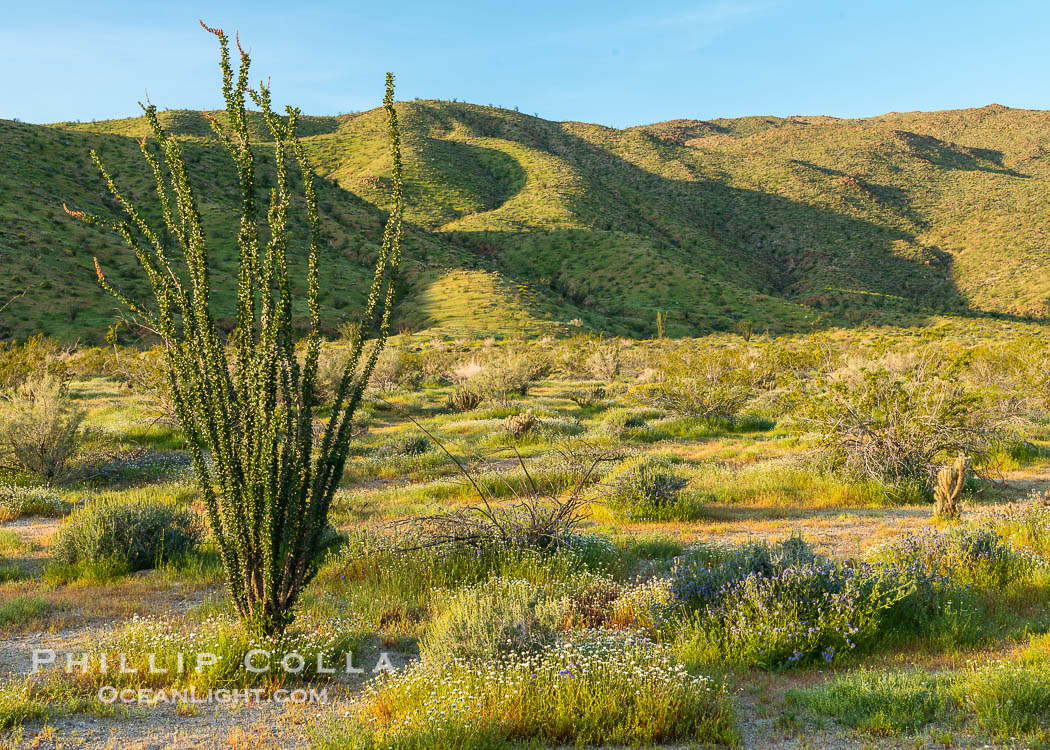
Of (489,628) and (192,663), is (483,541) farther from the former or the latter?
(192,663)

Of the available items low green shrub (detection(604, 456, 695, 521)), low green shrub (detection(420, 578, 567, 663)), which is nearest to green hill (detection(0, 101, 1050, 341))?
low green shrub (detection(604, 456, 695, 521))

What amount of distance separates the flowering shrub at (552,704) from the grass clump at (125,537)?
410cm

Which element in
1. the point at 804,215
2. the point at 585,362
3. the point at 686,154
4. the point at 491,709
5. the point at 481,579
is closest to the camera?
the point at 491,709

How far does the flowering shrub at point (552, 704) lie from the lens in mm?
3404

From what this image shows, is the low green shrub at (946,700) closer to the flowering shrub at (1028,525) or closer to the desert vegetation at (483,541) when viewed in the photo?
the desert vegetation at (483,541)

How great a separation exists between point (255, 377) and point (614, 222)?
67.5 meters

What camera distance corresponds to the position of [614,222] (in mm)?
69000

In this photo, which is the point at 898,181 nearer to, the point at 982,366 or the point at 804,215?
the point at 804,215

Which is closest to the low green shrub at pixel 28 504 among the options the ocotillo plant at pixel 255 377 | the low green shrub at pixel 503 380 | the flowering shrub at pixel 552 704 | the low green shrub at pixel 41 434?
the low green shrub at pixel 41 434

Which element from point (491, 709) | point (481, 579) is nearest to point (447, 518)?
point (481, 579)

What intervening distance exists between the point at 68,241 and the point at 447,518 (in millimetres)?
45327

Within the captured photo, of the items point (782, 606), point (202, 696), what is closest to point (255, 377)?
point (202, 696)

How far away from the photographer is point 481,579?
6.06 m

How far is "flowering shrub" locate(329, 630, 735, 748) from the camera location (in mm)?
3404
